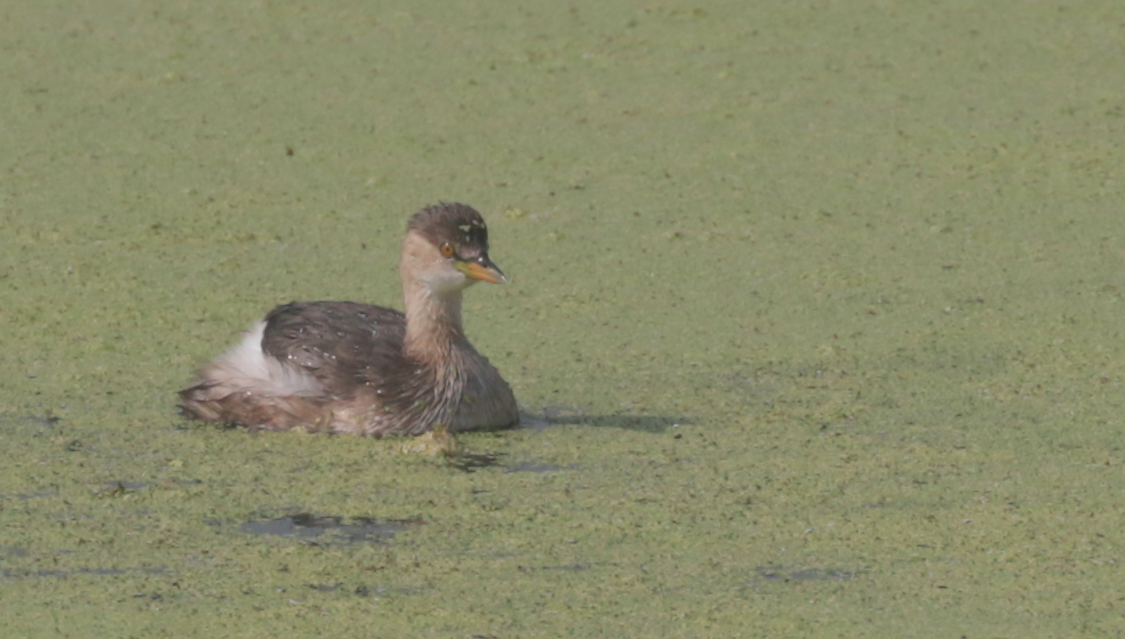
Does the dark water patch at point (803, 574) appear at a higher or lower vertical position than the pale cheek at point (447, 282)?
lower

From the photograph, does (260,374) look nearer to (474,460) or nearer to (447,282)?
(447,282)

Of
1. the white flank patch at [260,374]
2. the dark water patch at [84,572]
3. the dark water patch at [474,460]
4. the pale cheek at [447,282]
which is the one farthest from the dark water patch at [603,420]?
the dark water patch at [84,572]

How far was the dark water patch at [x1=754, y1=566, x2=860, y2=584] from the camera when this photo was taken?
499 cm

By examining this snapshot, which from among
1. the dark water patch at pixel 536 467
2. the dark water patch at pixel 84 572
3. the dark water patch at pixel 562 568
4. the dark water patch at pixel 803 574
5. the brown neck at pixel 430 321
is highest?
the brown neck at pixel 430 321

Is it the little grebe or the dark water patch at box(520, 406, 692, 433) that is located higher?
the little grebe

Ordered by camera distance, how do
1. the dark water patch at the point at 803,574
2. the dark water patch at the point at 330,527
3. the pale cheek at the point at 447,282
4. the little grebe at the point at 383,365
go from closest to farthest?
1. the dark water patch at the point at 803,574
2. the dark water patch at the point at 330,527
3. the little grebe at the point at 383,365
4. the pale cheek at the point at 447,282

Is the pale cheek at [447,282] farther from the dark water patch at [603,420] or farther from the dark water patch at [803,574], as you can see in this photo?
the dark water patch at [803,574]

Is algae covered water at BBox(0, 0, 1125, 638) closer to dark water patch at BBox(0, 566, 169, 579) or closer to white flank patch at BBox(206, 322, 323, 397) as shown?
dark water patch at BBox(0, 566, 169, 579)

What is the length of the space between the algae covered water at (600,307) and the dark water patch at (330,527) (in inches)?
0.8

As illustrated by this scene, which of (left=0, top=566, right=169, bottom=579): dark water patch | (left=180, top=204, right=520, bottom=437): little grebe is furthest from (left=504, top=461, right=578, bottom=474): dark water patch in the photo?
(left=0, top=566, right=169, bottom=579): dark water patch

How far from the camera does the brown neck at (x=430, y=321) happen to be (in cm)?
658

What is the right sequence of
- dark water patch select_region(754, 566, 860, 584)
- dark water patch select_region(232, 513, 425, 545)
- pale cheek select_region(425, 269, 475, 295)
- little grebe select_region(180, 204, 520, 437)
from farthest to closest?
pale cheek select_region(425, 269, 475, 295) → little grebe select_region(180, 204, 520, 437) → dark water patch select_region(232, 513, 425, 545) → dark water patch select_region(754, 566, 860, 584)

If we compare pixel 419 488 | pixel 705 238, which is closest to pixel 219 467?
pixel 419 488

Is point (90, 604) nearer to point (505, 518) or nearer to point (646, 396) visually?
point (505, 518)
